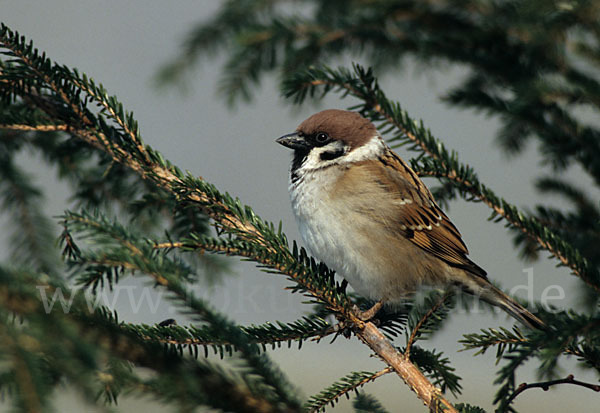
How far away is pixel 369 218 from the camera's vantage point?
1.85m

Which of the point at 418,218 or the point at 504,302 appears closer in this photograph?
the point at 504,302

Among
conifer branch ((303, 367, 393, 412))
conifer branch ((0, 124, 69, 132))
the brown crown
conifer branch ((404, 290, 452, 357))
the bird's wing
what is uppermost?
the brown crown

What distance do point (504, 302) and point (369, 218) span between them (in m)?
0.49

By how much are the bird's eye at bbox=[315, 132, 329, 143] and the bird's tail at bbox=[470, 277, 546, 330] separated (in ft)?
2.32

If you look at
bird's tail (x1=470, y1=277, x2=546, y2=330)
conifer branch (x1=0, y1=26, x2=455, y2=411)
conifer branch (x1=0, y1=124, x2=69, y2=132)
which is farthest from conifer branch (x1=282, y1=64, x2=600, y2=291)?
conifer branch (x1=0, y1=124, x2=69, y2=132)

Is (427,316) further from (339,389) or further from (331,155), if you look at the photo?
(331,155)

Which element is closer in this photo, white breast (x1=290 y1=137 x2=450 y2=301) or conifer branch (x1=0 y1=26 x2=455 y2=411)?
conifer branch (x1=0 y1=26 x2=455 y2=411)

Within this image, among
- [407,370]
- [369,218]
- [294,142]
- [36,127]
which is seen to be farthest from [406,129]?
[36,127]

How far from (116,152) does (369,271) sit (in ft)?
2.81

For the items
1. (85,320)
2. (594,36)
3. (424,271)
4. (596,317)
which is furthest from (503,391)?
(594,36)

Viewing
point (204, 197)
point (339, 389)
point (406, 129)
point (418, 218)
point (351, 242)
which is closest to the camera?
point (339, 389)

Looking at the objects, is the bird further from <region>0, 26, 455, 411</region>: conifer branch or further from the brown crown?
<region>0, 26, 455, 411</region>: conifer branch

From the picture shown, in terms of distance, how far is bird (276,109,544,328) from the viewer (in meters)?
1.78

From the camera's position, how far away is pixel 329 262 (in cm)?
177
